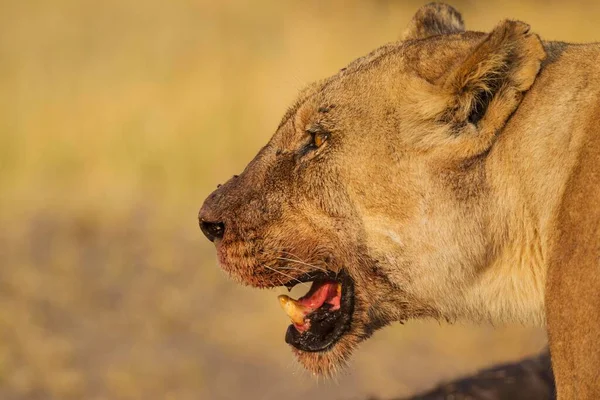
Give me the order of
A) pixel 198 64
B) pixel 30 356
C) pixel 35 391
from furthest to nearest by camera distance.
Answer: pixel 198 64, pixel 30 356, pixel 35 391

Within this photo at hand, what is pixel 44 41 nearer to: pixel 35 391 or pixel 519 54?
pixel 35 391

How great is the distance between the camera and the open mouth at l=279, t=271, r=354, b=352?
148 inches

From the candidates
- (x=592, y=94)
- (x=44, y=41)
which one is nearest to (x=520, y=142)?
(x=592, y=94)

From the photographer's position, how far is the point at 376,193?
3504 millimetres

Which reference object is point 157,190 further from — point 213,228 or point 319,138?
point 319,138

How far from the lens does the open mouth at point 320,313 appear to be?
3764mm

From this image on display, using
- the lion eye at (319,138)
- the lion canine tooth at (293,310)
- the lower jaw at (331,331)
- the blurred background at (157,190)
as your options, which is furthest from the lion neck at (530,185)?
the blurred background at (157,190)

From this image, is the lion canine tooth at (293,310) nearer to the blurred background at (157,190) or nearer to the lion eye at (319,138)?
the blurred background at (157,190)

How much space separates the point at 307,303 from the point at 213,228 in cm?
44

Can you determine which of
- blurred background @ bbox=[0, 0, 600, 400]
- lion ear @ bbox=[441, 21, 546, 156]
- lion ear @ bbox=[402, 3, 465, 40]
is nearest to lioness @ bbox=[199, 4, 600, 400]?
lion ear @ bbox=[441, 21, 546, 156]

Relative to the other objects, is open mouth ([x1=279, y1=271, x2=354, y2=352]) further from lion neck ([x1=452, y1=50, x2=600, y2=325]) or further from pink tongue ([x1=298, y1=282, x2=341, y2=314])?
lion neck ([x1=452, y1=50, x2=600, y2=325])

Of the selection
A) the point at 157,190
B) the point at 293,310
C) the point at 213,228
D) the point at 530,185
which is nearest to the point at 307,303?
the point at 293,310

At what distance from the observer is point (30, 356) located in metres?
6.85

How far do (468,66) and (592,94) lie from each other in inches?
15.4
